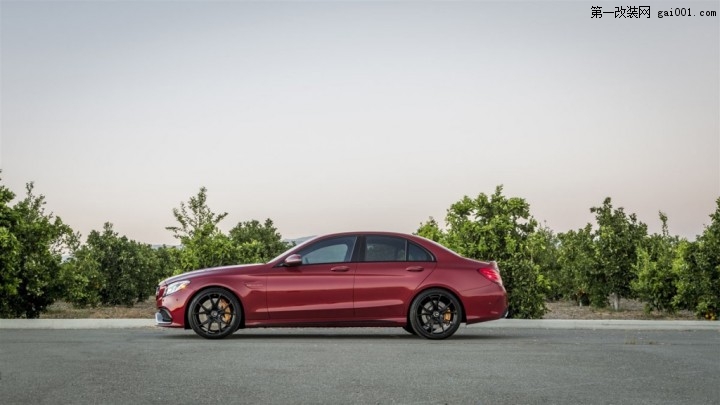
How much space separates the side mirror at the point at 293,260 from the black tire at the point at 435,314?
A: 180 cm

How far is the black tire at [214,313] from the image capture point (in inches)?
502

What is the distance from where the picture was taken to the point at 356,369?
9.36 m

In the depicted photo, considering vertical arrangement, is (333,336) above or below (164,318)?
below

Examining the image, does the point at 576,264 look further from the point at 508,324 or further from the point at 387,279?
the point at 387,279

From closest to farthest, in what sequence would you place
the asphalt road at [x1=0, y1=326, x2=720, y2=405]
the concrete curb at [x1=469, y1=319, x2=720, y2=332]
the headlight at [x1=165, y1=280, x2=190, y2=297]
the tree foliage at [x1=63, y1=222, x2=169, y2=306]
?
the asphalt road at [x1=0, y1=326, x2=720, y2=405] < the headlight at [x1=165, y1=280, x2=190, y2=297] < the concrete curb at [x1=469, y1=319, x2=720, y2=332] < the tree foliage at [x1=63, y1=222, x2=169, y2=306]

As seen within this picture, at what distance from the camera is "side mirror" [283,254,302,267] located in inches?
504

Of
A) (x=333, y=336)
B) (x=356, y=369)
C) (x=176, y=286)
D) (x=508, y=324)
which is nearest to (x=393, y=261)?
(x=333, y=336)

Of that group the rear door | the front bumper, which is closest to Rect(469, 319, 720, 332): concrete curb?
the rear door

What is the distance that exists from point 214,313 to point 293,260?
1.41 meters

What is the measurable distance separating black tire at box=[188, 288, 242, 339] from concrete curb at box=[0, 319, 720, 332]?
2546mm

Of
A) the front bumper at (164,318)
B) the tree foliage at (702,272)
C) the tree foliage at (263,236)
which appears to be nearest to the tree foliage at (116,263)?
the tree foliage at (263,236)

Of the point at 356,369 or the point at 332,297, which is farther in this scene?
the point at 332,297

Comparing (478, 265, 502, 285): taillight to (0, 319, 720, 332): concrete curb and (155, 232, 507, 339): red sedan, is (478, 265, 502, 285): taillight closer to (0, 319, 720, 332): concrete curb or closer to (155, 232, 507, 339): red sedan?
(155, 232, 507, 339): red sedan

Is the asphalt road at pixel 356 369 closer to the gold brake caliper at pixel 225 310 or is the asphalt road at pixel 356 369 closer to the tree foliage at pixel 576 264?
the gold brake caliper at pixel 225 310
